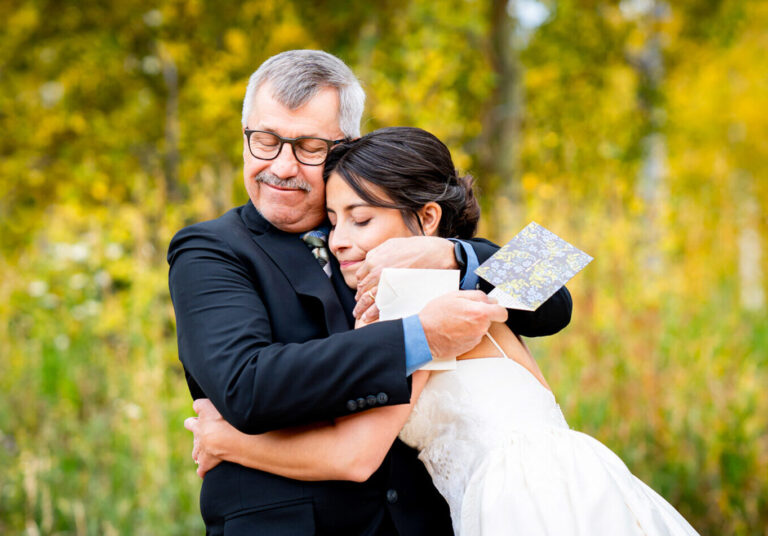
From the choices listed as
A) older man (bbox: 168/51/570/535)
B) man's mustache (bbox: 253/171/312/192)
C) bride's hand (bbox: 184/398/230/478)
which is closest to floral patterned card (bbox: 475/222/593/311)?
older man (bbox: 168/51/570/535)

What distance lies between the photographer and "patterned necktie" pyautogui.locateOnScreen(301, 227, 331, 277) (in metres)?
2.12

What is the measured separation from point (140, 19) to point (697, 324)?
4.94m

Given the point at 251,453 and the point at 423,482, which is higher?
the point at 251,453

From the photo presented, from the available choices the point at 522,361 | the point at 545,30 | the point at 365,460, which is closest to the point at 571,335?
the point at 522,361

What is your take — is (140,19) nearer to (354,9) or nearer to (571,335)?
(354,9)

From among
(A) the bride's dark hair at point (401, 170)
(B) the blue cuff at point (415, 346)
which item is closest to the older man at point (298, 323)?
(B) the blue cuff at point (415, 346)

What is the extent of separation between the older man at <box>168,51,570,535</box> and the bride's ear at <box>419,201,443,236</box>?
6.1 inches

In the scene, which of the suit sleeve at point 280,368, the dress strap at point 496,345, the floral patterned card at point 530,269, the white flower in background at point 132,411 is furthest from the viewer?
the white flower in background at point 132,411

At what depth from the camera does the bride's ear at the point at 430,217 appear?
2145mm

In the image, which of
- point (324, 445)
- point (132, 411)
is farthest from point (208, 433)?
point (132, 411)

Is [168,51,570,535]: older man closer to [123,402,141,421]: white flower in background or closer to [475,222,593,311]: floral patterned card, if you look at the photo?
[475,222,593,311]: floral patterned card

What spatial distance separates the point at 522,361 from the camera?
1.98 meters

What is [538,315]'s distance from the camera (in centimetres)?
206

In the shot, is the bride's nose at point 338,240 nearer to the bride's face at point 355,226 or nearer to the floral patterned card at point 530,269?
the bride's face at point 355,226
